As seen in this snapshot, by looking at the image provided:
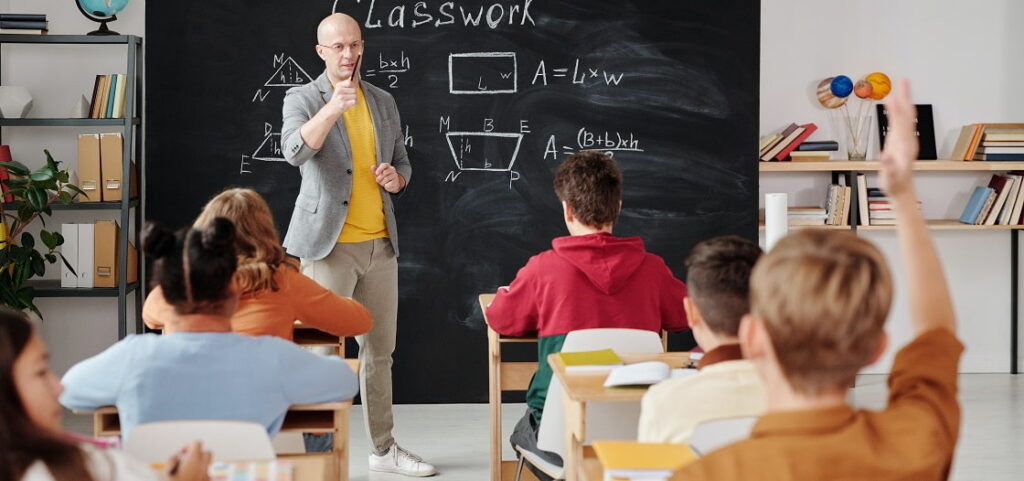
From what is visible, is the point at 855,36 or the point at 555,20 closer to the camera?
the point at 555,20

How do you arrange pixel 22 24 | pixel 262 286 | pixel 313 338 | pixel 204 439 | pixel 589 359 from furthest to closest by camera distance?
pixel 22 24 < pixel 313 338 < pixel 262 286 < pixel 589 359 < pixel 204 439

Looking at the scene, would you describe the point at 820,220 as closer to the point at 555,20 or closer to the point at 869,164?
the point at 869,164

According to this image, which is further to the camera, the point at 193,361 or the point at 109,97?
the point at 109,97

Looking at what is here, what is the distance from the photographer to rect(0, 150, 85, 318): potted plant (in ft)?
15.1

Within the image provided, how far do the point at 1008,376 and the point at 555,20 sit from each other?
10.2 ft

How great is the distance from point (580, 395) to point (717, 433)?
1.73ft

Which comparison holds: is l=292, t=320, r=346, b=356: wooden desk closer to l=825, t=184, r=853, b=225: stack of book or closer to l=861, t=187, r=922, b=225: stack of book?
l=825, t=184, r=853, b=225: stack of book

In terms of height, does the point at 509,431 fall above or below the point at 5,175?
below

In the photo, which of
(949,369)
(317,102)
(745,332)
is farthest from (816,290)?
(317,102)

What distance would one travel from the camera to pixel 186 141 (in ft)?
16.8

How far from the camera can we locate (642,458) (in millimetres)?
1759

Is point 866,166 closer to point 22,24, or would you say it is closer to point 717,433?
point 22,24

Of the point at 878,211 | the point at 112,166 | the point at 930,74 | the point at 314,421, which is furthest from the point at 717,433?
the point at 930,74

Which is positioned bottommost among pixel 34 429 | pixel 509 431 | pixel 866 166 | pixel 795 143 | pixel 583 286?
pixel 509 431
